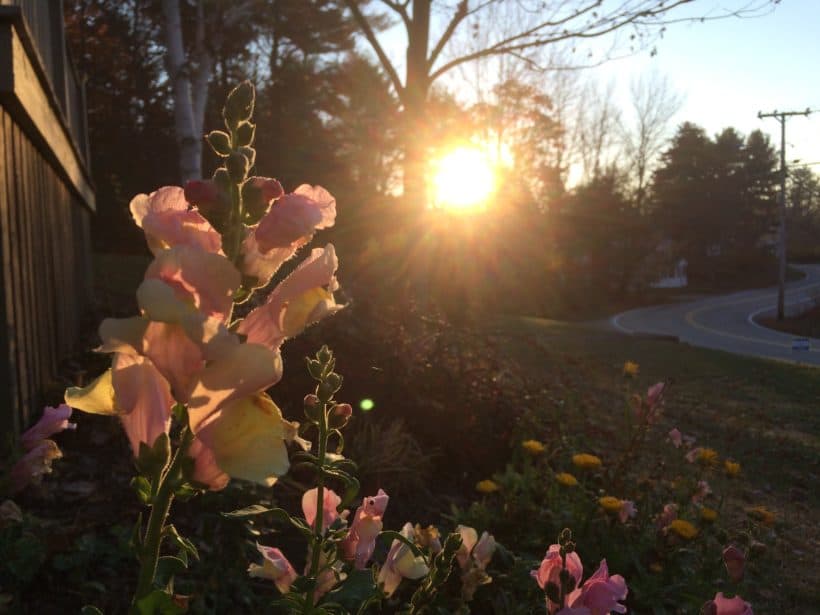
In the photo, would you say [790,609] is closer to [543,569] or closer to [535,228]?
[543,569]

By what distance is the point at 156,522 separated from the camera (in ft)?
2.37

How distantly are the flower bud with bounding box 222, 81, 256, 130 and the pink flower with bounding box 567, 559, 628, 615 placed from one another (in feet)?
2.93

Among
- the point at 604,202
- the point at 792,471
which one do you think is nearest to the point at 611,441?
Result: the point at 792,471

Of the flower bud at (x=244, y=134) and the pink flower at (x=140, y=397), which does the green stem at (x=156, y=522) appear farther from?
the flower bud at (x=244, y=134)

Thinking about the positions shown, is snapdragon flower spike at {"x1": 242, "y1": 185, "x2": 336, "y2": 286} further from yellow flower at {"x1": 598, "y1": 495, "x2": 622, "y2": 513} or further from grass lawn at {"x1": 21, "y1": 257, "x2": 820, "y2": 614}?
yellow flower at {"x1": 598, "y1": 495, "x2": 622, "y2": 513}

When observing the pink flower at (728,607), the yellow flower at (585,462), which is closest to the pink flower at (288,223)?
the pink flower at (728,607)

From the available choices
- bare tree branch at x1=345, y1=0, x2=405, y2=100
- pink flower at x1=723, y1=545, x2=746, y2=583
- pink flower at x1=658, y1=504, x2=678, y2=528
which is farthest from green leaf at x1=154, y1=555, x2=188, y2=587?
bare tree branch at x1=345, y1=0, x2=405, y2=100

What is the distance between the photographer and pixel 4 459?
307 cm

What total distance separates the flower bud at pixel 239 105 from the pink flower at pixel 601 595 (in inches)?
35.2

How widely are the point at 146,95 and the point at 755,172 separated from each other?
5192cm

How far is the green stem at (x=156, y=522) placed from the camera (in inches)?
28.3

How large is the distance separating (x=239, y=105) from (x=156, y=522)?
0.46 metres

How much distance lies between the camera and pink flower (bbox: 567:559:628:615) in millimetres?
1246

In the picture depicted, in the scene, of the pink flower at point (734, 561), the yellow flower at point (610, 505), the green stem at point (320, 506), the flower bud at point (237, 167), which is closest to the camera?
the flower bud at point (237, 167)
